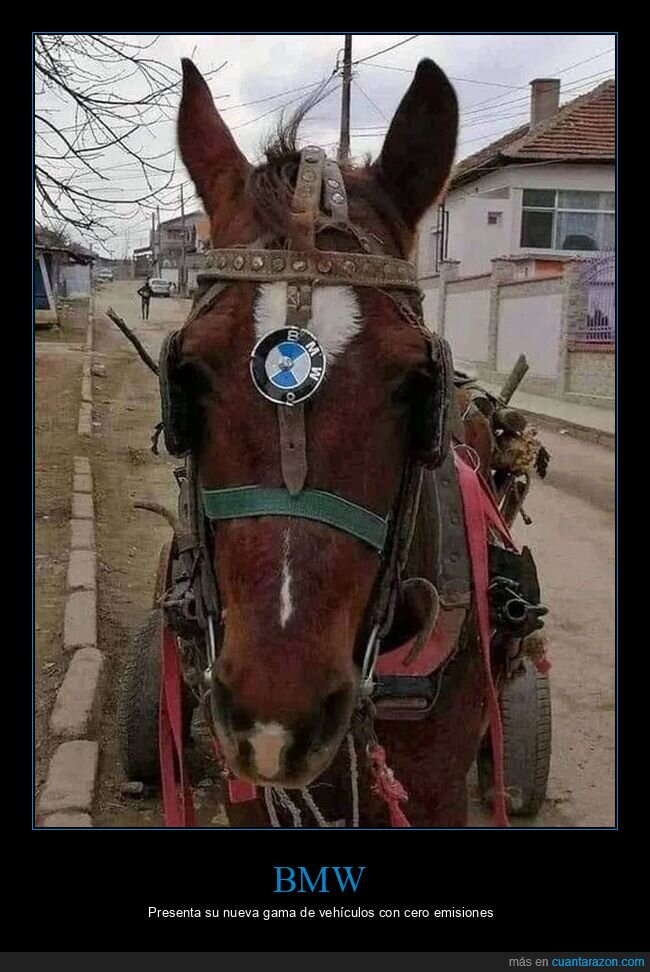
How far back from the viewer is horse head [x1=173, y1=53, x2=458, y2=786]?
1.46 metres

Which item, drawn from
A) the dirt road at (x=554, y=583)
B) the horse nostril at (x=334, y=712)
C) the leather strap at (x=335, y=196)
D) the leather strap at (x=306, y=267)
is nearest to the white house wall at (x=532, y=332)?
the dirt road at (x=554, y=583)

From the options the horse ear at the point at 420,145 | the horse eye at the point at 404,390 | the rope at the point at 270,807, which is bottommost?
the rope at the point at 270,807

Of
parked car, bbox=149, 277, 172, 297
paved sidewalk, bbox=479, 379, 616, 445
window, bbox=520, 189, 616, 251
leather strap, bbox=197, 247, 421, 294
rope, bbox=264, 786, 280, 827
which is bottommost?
rope, bbox=264, 786, 280, 827

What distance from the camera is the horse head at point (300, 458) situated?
1.46 meters

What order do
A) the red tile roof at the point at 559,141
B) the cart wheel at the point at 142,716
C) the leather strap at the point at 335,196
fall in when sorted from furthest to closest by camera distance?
the red tile roof at the point at 559,141 < the cart wheel at the point at 142,716 < the leather strap at the point at 335,196

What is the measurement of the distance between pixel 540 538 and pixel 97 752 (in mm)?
4633

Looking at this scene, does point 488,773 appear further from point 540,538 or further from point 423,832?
point 540,538

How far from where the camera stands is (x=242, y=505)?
5.10 ft

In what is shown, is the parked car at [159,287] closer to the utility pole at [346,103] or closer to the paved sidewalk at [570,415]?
the paved sidewalk at [570,415]

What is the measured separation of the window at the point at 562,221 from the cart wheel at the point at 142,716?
788 inches

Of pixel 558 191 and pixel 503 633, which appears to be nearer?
pixel 503 633

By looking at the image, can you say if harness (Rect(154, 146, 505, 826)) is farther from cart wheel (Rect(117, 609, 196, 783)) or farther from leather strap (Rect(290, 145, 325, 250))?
cart wheel (Rect(117, 609, 196, 783))

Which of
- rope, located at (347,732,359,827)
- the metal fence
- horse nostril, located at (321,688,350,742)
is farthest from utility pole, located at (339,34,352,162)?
the metal fence
